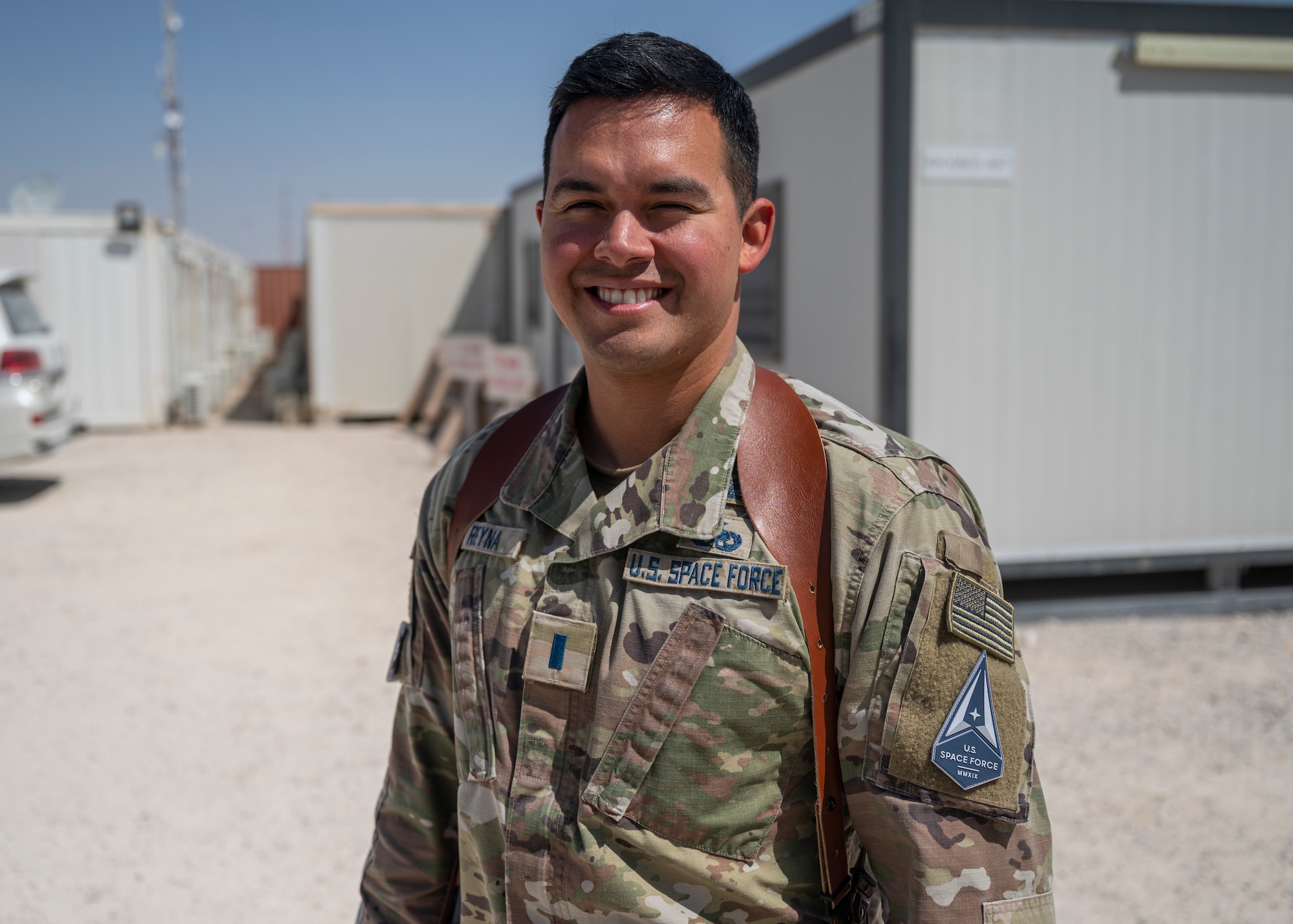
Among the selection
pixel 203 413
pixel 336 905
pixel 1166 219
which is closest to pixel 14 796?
pixel 336 905

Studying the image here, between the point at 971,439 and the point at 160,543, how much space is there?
5.72m

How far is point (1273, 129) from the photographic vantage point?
19.2 ft

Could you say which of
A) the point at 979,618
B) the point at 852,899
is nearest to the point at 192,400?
the point at 852,899

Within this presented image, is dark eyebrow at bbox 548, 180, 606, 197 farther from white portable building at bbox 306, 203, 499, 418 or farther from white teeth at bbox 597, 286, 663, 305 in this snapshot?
white portable building at bbox 306, 203, 499, 418

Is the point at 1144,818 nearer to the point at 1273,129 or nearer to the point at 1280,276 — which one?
the point at 1280,276

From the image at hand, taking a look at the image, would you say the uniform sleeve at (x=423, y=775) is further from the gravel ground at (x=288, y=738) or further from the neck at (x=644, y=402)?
the gravel ground at (x=288, y=738)

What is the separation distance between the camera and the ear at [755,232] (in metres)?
1.46

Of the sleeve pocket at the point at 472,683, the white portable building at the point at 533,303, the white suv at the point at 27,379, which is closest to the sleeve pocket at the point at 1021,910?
the sleeve pocket at the point at 472,683

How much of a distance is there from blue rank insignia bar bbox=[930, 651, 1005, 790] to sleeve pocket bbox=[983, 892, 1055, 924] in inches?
5.5

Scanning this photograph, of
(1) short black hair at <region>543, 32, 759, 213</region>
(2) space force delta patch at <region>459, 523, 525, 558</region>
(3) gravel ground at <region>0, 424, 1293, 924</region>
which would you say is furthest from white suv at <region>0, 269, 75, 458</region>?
(1) short black hair at <region>543, 32, 759, 213</region>

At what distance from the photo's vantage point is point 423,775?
162cm

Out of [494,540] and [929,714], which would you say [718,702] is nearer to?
[929,714]

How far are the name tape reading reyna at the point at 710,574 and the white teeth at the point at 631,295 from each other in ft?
1.07

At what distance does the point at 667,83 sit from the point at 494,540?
0.66 metres
